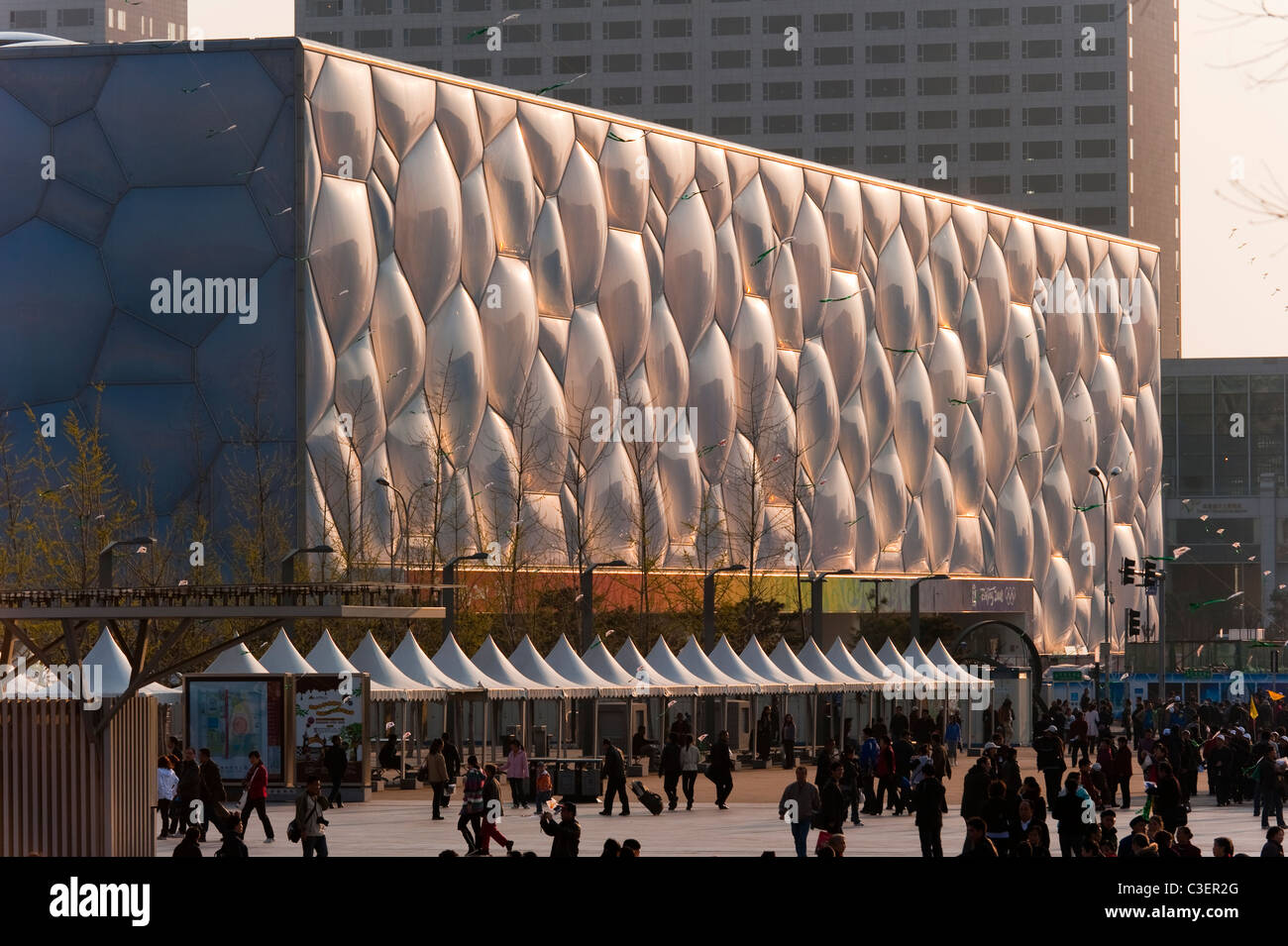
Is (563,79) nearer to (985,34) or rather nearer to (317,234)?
(985,34)

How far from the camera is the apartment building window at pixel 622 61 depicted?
139375 millimetres

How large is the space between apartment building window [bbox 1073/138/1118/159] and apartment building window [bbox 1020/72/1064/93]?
3.91 meters

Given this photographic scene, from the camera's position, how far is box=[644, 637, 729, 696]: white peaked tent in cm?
5053

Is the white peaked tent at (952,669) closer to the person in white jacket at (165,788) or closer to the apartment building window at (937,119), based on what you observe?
the person in white jacket at (165,788)

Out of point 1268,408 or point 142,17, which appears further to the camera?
point 142,17

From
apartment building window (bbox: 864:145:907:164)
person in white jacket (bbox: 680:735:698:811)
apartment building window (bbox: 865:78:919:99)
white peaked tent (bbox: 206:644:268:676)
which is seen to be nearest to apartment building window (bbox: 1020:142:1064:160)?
apartment building window (bbox: 864:145:907:164)

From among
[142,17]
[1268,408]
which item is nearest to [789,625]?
[1268,408]

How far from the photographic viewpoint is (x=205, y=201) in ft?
215

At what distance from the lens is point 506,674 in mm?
46219

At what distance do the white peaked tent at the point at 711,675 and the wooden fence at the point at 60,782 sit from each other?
91.9 ft

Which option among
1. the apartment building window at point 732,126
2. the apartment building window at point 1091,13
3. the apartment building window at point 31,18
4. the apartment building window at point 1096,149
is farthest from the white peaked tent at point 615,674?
the apartment building window at point 31,18

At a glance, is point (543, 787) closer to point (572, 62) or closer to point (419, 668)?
point (419, 668)

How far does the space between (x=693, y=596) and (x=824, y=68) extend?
238 feet

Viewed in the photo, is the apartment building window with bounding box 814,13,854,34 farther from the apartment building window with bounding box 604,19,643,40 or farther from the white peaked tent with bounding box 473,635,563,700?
the white peaked tent with bounding box 473,635,563,700
